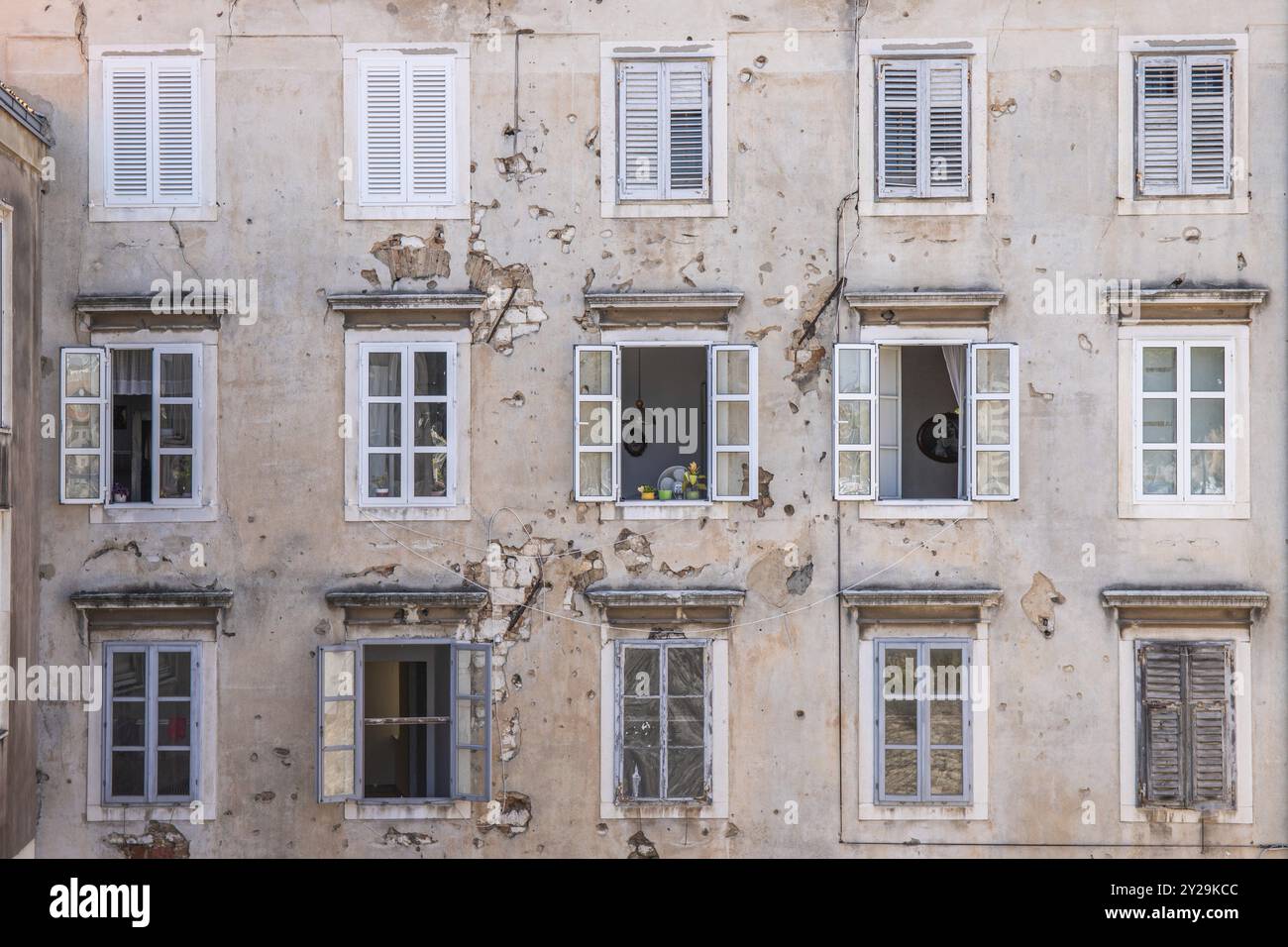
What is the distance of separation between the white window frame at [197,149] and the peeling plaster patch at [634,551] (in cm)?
490

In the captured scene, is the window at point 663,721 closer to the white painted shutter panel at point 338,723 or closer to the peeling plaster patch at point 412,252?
the white painted shutter panel at point 338,723

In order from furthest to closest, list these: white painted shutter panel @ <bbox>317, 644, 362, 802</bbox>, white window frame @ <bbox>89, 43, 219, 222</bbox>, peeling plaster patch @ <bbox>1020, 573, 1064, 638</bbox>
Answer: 1. white window frame @ <bbox>89, 43, 219, 222</bbox>
2. peeling plaster patch @ <bbox>1020, 573, 1064, 638</bbox>
3. white painted shutter panel @ <bbox>317, 644, 362, 802</bbox>

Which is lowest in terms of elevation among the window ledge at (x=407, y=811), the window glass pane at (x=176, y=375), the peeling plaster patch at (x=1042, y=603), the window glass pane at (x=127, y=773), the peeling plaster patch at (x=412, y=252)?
the window ledge at (x=407, y=811)

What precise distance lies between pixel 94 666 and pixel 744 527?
20.4 feet

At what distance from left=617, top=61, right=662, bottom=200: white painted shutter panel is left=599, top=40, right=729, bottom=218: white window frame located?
0.23 ft

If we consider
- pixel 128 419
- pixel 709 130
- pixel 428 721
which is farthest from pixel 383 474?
pixel 709 130

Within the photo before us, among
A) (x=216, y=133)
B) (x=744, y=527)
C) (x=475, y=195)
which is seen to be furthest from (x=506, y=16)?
(x=744, y=527)

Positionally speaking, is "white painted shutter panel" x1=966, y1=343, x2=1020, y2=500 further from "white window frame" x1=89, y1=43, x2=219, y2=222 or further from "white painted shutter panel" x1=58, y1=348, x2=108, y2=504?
"white painted shutter panel" x1=58, y1=348, x2=108, y2=504

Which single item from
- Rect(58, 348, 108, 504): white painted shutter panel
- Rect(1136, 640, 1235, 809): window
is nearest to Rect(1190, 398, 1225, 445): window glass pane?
Rect(1136, 640, 1235, 809): window

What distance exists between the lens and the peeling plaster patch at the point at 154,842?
401 inches

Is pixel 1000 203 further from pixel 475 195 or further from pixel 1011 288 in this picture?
pixel 475 195

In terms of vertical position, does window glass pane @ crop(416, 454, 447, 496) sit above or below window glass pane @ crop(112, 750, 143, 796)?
above

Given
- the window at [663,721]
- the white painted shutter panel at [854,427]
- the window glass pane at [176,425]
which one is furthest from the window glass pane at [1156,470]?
the window glass pane at [176,425]

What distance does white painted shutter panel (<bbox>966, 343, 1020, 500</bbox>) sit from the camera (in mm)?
10086
